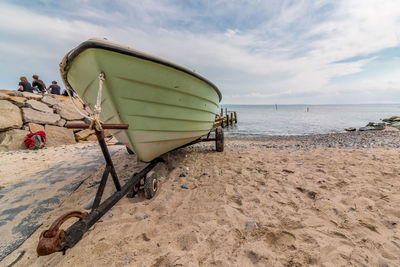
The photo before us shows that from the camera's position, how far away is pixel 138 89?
6.92ft

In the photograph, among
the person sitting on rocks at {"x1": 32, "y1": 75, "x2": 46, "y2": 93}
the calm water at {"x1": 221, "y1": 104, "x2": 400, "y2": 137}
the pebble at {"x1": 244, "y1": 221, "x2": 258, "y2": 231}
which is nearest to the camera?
the pebble at {"x1": 244, "y1": 221, "x2": 258, "y2": 231}

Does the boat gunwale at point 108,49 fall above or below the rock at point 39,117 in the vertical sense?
above

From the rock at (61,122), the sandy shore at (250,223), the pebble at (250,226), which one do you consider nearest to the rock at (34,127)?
the rock at (61,122)

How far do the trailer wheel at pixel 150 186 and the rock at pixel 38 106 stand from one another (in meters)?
7.31

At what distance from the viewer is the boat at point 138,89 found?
1.86 metres

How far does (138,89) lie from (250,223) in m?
2.06

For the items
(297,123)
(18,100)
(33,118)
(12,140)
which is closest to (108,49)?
(12,140)

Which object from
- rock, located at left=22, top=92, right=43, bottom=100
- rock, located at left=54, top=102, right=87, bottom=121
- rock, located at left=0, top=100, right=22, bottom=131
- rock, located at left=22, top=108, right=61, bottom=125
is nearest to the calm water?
rock, located at left=54, top=102, right=87, bottom=121

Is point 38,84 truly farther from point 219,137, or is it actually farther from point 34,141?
point 219,137

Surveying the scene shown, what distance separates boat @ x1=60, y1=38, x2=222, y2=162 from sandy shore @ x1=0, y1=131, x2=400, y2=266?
954mm

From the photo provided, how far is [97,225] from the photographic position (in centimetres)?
181

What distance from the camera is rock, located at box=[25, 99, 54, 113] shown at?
21.2ft

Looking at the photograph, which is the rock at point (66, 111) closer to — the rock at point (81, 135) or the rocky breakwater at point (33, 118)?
the rocky breakwater at point (33, 118)

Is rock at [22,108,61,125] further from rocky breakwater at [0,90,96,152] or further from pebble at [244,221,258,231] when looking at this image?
pebble at [244,221,258,231]
